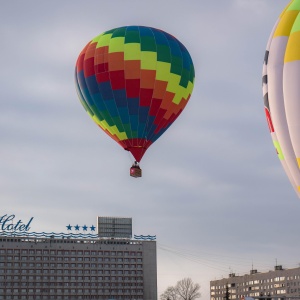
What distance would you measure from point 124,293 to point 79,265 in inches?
575

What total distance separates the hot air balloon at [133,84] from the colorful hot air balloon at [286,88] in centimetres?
2313

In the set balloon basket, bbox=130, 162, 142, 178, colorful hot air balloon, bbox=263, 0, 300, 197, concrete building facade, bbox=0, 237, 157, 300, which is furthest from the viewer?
concrete building facade, bbox=0, 237, 157, 300

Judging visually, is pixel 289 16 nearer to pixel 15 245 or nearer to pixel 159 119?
pixel 159 119

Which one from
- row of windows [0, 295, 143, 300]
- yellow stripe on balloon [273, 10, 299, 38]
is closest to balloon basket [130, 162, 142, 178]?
yellow stripe on balloon [273, 10, 299, 38]

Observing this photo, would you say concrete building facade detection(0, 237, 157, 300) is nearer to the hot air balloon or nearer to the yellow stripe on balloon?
the hot air balloon

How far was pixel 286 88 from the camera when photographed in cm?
4497

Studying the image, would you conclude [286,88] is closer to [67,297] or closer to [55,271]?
[67,297]

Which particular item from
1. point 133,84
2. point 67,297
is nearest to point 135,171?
point 133,84

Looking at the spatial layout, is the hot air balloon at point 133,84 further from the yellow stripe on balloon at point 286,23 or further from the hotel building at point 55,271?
the hotel building at point 55,271

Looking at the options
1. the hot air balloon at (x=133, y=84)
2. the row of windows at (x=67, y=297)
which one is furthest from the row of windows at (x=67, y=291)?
the hot air balloon at (x=133, y=84)

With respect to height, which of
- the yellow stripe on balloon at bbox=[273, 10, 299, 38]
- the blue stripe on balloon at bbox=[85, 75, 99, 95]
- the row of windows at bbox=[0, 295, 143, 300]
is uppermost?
the blue stripe on balloon at bbox=[85, 75, 99, 95]

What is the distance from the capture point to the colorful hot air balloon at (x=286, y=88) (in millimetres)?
44500

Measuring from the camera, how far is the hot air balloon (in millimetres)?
68562

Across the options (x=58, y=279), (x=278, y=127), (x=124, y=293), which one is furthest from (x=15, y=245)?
(x=278, y=127)
